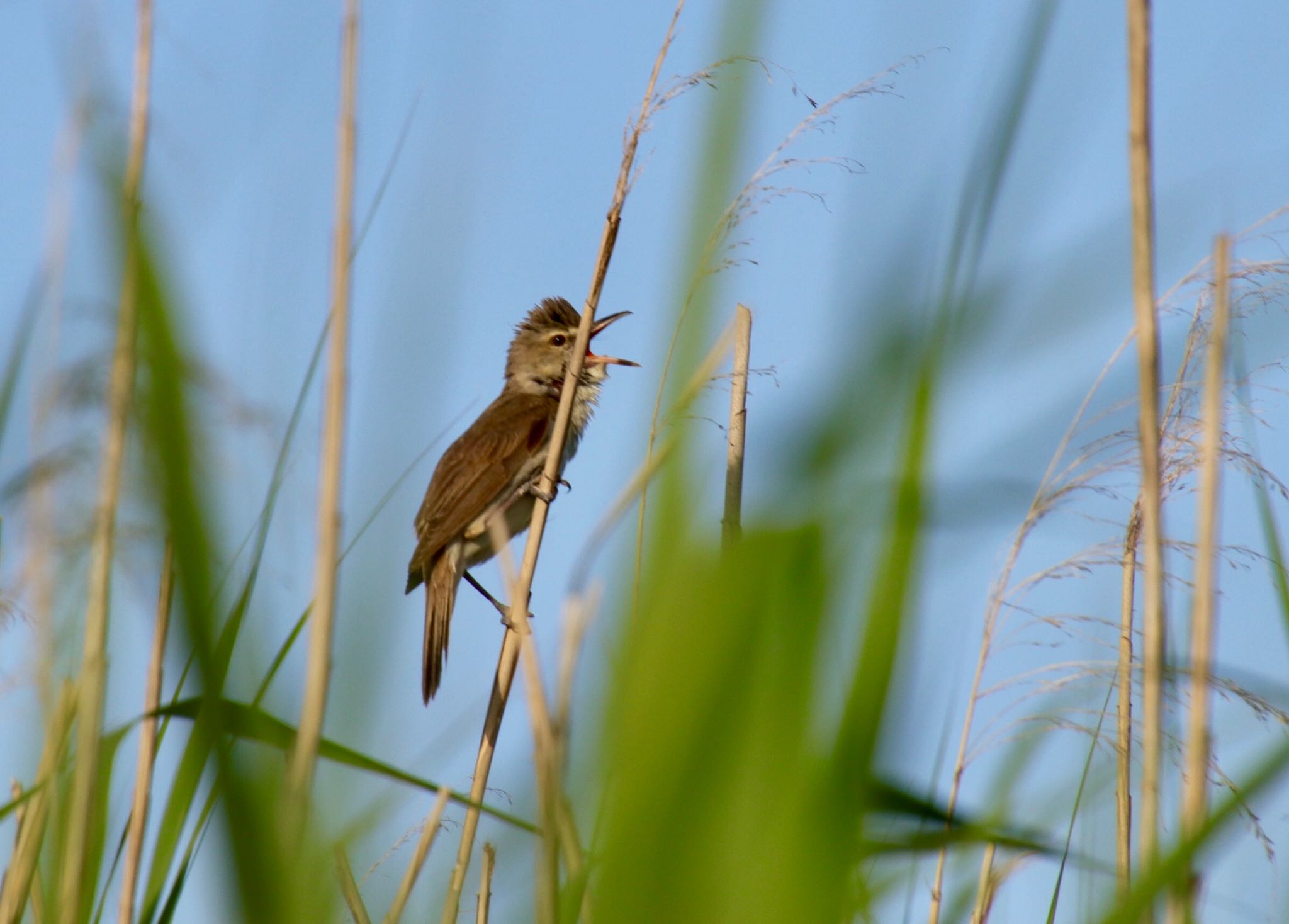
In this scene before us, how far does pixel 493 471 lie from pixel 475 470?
0.08 metres

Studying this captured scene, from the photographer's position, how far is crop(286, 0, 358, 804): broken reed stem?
3.26 feet

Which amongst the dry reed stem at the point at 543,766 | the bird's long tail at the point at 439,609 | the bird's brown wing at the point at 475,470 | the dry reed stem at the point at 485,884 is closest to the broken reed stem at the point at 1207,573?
→ the dry reed stem at the point at 543,766

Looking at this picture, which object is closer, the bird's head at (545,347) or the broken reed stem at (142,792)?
the broken reed stem at (142,792)

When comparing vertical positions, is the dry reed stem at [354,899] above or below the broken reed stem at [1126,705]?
below

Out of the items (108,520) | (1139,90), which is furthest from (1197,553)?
(108,520)

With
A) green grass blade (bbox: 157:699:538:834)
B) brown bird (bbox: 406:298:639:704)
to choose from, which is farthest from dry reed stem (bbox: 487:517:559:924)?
brown bird (bbox: 406:298:639:704)

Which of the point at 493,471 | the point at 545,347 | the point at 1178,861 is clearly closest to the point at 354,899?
the point at 1178,861

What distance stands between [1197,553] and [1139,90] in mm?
596

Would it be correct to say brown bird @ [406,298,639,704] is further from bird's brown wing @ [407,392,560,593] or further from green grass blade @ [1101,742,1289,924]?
green grass blade @ [1101,742,1289,924]

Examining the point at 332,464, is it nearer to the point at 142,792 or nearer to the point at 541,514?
the point at 142,792

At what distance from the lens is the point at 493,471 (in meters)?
4.85

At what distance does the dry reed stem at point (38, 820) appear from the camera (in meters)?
1.69

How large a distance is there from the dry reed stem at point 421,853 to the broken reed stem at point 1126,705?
111 centimetres

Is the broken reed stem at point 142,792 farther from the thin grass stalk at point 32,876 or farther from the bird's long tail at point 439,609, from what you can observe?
the bird's long tail at point 439,609
